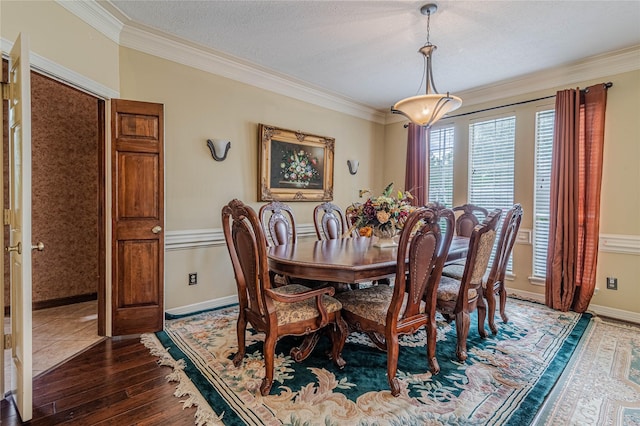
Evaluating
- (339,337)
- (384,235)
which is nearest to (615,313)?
(384,235)

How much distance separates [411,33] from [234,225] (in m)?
2.31

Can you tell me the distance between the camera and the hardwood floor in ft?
5.50

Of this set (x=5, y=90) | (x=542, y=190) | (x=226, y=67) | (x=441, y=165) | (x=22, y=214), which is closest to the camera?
(x=22, y=214)

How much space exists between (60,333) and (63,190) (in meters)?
1.68

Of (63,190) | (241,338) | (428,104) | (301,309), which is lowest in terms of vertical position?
(241,338)

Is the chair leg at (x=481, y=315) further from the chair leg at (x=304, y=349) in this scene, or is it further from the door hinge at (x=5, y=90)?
the door hinge at (x=5, y=90)

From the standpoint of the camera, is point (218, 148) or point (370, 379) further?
point (218, 148)

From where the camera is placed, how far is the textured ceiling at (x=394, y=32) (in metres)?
2.47

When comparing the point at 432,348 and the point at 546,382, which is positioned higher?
the point at 432,348

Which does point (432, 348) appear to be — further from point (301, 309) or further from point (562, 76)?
point (562, 76)

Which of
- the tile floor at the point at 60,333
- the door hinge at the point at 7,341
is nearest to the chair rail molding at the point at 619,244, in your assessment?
the tile floor at the point at 60,333

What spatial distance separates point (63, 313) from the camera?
3279 millimetres

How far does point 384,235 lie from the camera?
107 inches

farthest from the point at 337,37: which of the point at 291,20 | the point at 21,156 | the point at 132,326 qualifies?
the point at 132,326
